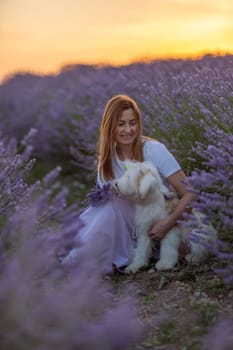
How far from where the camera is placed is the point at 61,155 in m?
7.32

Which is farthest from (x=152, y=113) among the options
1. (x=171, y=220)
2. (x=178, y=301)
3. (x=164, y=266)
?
(x=178, y=301)

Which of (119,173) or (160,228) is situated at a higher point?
(119,173)

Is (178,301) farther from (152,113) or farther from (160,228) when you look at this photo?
(152,113)

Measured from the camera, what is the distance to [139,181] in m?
3.48

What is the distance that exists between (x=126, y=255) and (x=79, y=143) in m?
2.81

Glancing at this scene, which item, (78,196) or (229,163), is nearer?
(229,163)

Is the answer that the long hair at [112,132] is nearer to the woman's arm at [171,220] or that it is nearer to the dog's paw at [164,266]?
the woman's arm at [171,220]

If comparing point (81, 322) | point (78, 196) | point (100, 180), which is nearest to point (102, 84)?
point (78, 196)

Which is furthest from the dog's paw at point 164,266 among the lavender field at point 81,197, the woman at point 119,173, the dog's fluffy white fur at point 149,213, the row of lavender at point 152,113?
the row of lavender at point 152,113

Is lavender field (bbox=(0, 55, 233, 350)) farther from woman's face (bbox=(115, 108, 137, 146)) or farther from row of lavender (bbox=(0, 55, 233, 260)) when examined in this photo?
woman's face (bbox=(115, 108, 137, 146))

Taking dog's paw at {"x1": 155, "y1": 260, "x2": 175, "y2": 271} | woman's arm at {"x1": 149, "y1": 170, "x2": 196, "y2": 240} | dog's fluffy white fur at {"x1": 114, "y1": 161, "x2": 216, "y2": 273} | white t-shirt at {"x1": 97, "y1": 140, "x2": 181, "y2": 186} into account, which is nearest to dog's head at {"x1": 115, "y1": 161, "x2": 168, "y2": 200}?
dog's fluffy white fur at {"x1": 114, "y1": 161, "x2": 216, "y2": 273}

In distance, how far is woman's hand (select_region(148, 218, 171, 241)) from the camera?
356 centimetres

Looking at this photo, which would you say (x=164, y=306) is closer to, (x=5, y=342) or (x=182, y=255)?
(x=182, y=255)

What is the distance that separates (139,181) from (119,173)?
0.54 meters
